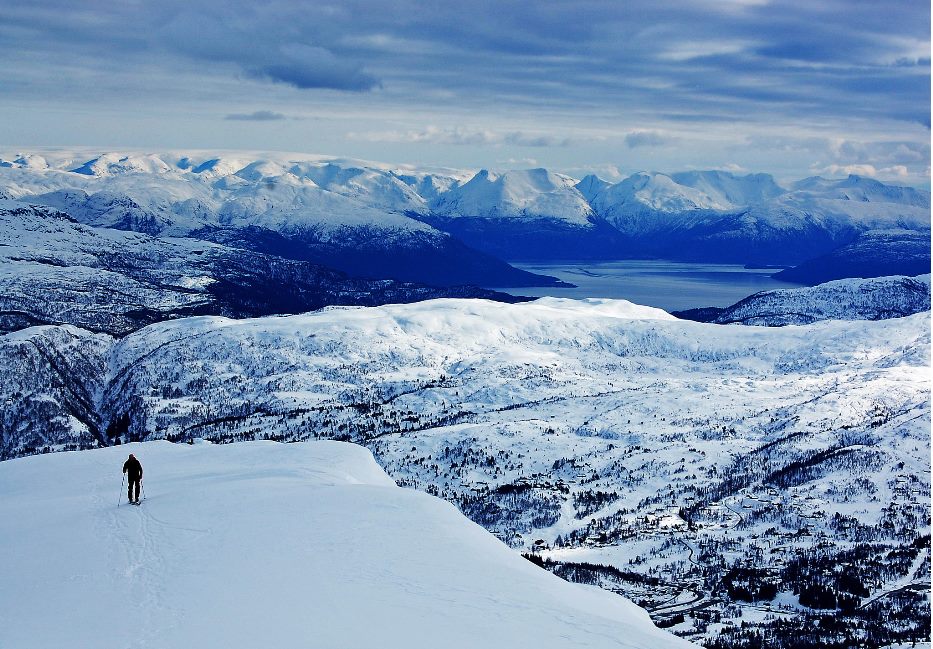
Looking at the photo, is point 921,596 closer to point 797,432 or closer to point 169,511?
point 169,511

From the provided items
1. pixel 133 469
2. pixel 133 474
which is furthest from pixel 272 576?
pixel 133 469

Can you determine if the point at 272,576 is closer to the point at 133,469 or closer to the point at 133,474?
the point at 133,474

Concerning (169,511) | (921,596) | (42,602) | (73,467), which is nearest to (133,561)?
(42,602)

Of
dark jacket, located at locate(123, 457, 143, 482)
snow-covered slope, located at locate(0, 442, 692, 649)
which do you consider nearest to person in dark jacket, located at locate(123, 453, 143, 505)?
dark jacket, located at locate(123, 457, 143, 482)

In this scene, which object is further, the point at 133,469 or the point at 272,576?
the point at 133,469

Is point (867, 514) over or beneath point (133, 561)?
beneath

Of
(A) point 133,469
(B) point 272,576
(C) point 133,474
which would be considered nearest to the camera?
(B) point 272,576

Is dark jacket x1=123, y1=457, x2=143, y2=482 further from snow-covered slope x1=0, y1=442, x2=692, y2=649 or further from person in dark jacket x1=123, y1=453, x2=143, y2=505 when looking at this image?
snow-covered slope x1=0, y1=442, x2=692, y2=649

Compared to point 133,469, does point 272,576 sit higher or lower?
higher

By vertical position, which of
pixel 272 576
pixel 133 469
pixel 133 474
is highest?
pixel 272 576
